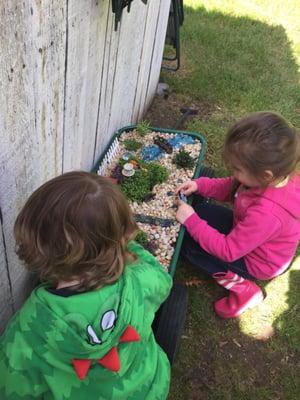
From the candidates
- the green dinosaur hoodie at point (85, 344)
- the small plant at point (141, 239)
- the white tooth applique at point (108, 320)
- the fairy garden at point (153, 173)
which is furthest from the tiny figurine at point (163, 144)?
the white tooth applique at point (108, 320)

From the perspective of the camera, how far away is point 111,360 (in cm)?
142

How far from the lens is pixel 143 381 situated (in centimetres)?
160

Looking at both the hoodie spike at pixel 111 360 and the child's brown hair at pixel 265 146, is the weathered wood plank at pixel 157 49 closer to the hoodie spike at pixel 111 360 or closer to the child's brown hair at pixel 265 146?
the child's brown hair at pixel 265 146

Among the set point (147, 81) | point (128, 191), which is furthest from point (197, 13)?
point (128, 191)

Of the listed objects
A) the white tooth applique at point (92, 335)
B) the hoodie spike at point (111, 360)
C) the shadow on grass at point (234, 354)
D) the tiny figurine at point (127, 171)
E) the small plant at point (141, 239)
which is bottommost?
the shadow on grass at point (234, 354)

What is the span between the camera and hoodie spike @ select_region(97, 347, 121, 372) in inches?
55.9

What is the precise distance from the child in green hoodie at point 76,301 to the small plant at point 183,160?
4.55ft

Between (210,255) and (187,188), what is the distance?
15.8 inches

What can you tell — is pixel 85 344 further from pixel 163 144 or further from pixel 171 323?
pixel 163 144

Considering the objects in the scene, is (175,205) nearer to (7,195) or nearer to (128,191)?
(128,191)

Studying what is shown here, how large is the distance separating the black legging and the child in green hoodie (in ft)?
3.40

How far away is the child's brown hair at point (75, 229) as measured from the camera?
125cm

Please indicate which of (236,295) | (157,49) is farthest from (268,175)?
(157,49)

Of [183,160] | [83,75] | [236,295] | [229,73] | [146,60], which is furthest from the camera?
[229,73]
